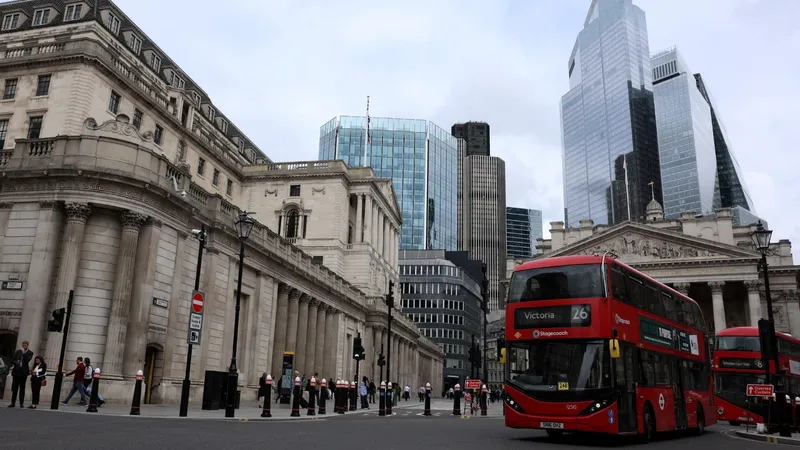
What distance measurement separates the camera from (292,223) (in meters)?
57.0

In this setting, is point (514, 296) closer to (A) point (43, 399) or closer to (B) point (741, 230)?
(A) point (43, 399)

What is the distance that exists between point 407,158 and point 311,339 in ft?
367

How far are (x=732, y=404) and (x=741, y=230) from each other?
7031 cm

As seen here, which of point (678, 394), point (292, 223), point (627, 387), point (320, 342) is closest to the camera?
point (627, 387)

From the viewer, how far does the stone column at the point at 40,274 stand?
21.6 m

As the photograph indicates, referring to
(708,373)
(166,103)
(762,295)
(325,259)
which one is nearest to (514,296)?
(708,373)

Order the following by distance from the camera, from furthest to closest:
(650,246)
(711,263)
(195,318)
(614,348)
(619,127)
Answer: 1. (619,127)
2. (650,246)
3. (711,263)
4. (195,318)
5. (614,348)

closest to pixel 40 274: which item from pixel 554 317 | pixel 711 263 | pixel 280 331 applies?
pixel 280 331

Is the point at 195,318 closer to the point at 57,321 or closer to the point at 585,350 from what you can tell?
the point at 57,321

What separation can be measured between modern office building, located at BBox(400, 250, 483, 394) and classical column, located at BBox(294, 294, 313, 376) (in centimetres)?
7201

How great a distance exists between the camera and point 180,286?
25938 mm

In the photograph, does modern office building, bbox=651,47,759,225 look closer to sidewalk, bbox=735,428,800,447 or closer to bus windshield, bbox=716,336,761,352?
bus windshield, bbox=716,336,761,352

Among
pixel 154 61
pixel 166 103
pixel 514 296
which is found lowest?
pixel 514 296

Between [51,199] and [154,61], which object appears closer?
[51,199]
